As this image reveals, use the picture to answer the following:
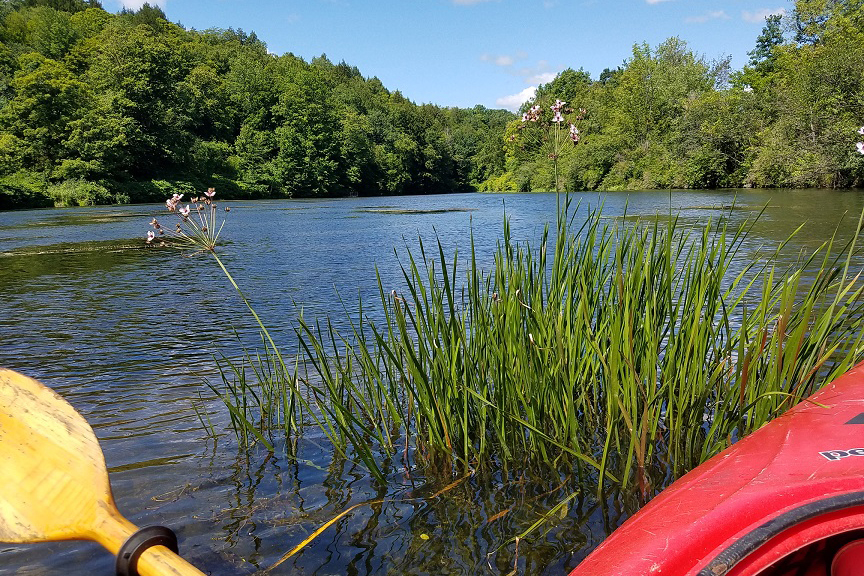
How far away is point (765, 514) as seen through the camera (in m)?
1.28

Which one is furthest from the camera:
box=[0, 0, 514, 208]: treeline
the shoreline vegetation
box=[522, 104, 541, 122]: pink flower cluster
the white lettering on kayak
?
box=[0, 0, 514, 208]: treeline

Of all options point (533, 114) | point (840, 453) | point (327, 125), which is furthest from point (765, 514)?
point (327, 125)

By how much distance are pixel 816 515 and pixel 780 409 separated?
1.44m

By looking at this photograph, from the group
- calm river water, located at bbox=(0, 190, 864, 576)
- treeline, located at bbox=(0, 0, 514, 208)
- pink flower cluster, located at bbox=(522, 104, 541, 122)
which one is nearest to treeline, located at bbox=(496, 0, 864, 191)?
calm river water, located at bbox=(0, 190, 864, 576)

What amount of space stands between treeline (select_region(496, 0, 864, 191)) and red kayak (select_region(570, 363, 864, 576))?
42.9 ft

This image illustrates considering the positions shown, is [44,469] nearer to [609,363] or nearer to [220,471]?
[220,471]

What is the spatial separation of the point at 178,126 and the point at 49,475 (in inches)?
1953

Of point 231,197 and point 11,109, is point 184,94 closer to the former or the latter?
point 231,197

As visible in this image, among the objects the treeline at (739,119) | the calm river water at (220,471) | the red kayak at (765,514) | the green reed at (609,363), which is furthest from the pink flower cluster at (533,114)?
the treeline at (739,119)

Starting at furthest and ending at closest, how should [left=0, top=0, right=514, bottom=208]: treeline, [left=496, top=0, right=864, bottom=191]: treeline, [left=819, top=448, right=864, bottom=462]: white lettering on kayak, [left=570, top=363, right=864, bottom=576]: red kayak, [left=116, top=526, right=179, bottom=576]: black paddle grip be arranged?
[left=0, top=0, right=514, bottom=208]: treeline < [left=496, top=0, right=864, bottom=191]: treeline < [left=116, top=526, right=179, bottom=576]: black paddle grip < [left=819, top=448, right=864, bottom=462]: white lettering on kayak < [left=570, top=363, right=864, bottom=576]: red kayak

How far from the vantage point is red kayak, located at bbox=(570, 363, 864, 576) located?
4.00 feet

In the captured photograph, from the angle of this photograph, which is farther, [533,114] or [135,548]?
[533,114]

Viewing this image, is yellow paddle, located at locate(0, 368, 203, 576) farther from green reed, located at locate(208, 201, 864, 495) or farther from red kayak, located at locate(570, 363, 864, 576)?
A: red kayak, located at locate(570, 363, 864, 576)

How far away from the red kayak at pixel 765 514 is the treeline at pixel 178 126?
36.4m
